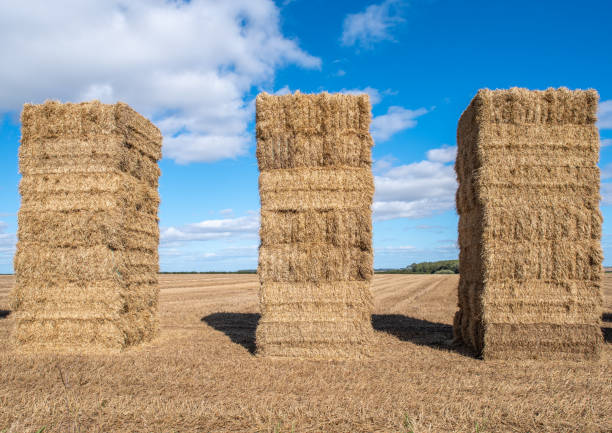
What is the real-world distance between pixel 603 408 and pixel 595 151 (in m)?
4.55

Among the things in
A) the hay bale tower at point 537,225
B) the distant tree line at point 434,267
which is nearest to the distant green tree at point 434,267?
the distant tree line at point 434,267

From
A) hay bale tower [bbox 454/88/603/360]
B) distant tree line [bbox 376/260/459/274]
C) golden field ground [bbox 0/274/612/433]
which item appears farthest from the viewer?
distant tree line [bbox 376/260/459/274]

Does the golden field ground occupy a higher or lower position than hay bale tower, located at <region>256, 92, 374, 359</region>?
lower

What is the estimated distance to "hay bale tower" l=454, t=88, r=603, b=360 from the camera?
24.1 ft

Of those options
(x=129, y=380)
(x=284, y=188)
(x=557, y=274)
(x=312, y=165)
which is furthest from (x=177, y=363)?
(x=557, y=274)

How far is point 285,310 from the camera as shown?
747 centimetres

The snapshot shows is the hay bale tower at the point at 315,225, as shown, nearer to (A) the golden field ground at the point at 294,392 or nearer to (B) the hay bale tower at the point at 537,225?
(A) the golden field ground at the point at 294,392

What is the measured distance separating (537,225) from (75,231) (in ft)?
27.4

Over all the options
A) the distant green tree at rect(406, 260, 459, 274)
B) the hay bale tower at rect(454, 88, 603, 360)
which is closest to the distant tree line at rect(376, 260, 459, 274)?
the distant green tree at rect(406, 260, 459, 274)

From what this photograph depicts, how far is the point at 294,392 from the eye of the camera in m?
5.34

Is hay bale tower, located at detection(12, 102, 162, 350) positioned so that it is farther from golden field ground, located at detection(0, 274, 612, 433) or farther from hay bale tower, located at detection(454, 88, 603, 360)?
hay bale tower, located at detection(454, 88, 603, 360)

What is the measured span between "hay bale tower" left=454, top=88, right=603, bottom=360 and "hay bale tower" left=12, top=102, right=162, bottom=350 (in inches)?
259

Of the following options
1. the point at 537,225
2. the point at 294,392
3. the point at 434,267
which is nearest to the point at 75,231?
the point at 294,392

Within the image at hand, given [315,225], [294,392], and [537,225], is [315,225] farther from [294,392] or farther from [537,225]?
[537,225]
